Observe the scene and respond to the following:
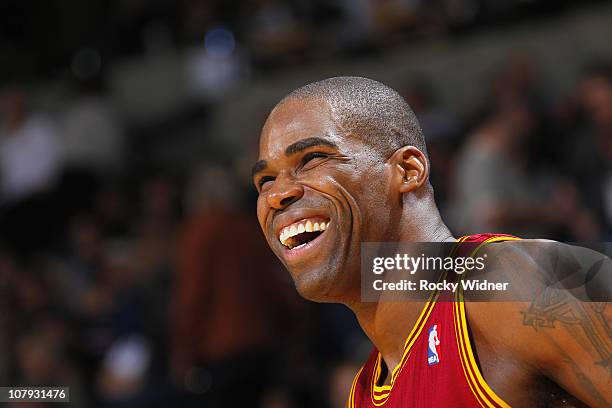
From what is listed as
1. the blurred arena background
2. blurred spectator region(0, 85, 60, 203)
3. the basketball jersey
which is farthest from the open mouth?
blurred spectator region(0, 85, 60, 203)

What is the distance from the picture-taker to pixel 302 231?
3.14 m

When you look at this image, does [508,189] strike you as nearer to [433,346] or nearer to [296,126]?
[296,126]

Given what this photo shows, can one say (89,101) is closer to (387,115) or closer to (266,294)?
(266,294)

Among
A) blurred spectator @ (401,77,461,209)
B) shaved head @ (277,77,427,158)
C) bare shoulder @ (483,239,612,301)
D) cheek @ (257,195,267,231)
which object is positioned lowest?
bare shoulder @ (483,239,612,301)

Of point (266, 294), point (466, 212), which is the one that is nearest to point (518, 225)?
point (466, 212)

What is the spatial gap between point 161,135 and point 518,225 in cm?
540

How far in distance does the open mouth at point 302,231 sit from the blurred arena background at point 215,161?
3499 millimetres

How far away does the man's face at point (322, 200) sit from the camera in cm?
310

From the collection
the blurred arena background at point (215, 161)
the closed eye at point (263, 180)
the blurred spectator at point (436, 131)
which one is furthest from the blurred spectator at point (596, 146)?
the closed eye at point (263, 180)

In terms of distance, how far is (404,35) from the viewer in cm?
970

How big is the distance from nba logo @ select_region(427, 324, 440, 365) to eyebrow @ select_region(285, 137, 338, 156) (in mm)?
610

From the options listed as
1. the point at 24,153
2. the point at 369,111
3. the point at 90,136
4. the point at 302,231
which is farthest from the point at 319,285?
the point at 90,136

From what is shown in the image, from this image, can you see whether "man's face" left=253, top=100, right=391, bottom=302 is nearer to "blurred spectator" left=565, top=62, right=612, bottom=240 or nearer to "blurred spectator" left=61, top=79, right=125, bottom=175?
"blurred spectator" left=565, top=62, right=612, bottom=240

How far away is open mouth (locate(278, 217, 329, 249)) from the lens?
3133mm
